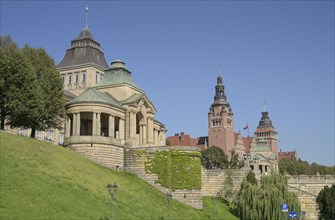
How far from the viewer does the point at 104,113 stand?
44875mm

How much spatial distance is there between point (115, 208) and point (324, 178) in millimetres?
40519

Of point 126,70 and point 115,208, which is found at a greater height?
point 126,70

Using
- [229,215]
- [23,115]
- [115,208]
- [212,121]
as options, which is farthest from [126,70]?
[212,121]

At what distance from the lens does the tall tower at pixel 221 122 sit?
128 m

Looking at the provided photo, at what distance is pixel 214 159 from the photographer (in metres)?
103

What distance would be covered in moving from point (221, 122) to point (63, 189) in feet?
338

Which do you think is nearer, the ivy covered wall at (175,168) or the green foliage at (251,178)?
the ivy covered wall at (175,168)

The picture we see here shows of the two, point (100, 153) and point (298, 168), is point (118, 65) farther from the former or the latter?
point (298, 168)

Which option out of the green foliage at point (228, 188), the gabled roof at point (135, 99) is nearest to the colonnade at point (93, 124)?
the gabled roof at point (135, 99)

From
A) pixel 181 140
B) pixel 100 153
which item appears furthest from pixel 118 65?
pixel 181 140

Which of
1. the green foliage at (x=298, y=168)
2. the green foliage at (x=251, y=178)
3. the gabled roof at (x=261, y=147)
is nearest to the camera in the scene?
the green foliage at (x=251, y=178)

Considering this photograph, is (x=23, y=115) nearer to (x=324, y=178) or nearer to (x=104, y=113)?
A: (x=104, y=113)

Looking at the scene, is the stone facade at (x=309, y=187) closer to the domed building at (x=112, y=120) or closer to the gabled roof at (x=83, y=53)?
the domed building at (x=112, y=120)

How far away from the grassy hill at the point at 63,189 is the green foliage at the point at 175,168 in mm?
1732
